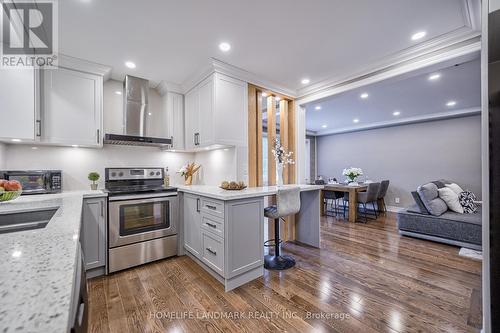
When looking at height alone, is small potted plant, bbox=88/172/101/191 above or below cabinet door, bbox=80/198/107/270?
above

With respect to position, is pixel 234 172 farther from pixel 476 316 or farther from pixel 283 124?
pixel 476 316

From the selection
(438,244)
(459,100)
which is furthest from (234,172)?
(459,100)

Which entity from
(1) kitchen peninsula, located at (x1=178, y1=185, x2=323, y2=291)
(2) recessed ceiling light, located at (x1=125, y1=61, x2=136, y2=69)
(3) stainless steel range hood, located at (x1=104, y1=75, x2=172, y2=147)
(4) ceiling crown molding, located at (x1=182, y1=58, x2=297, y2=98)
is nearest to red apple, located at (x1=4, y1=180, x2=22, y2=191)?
(3) stainless steel range hood, located at (x1=104, y1=75, x2=172, y2=147)

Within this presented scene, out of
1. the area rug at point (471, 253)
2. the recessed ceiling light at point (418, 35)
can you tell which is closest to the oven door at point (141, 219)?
the recessed ceiling light at point (418, 35)

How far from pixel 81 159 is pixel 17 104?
2.84 feet

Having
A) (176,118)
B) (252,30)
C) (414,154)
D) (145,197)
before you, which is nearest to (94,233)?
(145,197)

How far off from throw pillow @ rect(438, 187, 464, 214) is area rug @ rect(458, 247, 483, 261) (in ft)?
2.50

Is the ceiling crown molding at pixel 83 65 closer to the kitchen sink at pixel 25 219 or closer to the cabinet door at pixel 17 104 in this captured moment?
the cabinet door at pixel 17 104

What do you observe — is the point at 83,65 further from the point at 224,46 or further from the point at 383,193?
the point at 383,193

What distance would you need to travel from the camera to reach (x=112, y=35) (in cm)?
205

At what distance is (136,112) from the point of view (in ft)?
10.0

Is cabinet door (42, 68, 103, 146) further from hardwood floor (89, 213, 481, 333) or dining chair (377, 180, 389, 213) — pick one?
dining chair (377, 180, 389, 213)

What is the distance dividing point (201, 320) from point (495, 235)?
77.1 inches

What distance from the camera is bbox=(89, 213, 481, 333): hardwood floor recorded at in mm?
1643
